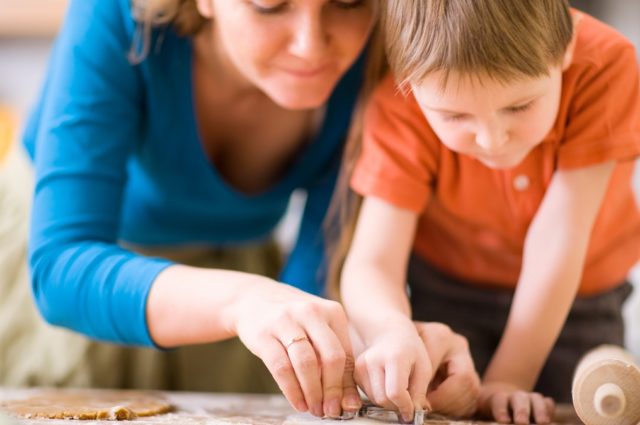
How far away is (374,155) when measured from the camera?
1039 mm

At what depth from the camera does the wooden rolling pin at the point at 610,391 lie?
2.53 ft

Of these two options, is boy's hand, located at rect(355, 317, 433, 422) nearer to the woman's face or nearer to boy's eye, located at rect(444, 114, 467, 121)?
boy's eye, located at rect(444, 114, 467, 121)

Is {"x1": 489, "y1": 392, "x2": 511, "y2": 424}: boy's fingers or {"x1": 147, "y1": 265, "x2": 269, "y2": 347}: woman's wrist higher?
{"x1": 147, "y1": 265, "x2": 269, "y2": 347}: woman's wrist

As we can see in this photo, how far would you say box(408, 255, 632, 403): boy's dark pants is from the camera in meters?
1.23

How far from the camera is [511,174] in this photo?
3.34 ft

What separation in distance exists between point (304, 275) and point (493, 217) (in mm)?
362

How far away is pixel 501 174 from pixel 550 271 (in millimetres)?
141

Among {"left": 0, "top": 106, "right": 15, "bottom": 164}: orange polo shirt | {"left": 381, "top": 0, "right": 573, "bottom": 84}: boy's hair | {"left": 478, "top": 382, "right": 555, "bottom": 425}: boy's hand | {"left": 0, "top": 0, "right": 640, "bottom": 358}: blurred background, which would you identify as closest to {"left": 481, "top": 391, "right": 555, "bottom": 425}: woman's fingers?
{"left": 478, "top": 382, "right": 555, "bottom": 425}: boy's hand

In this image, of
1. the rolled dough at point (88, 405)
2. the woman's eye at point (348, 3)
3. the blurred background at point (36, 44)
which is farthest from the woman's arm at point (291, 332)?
the blurred background at point (36, 44)

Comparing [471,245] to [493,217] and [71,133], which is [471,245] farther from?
[71,133]

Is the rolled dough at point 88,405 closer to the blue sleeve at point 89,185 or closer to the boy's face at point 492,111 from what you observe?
the blue sleeve at point 89,185

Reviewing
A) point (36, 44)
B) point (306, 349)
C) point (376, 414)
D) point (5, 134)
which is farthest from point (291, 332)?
point (36, 44)

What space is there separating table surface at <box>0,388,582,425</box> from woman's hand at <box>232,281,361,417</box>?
1.0 inches

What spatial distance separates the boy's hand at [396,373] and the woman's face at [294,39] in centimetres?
35
